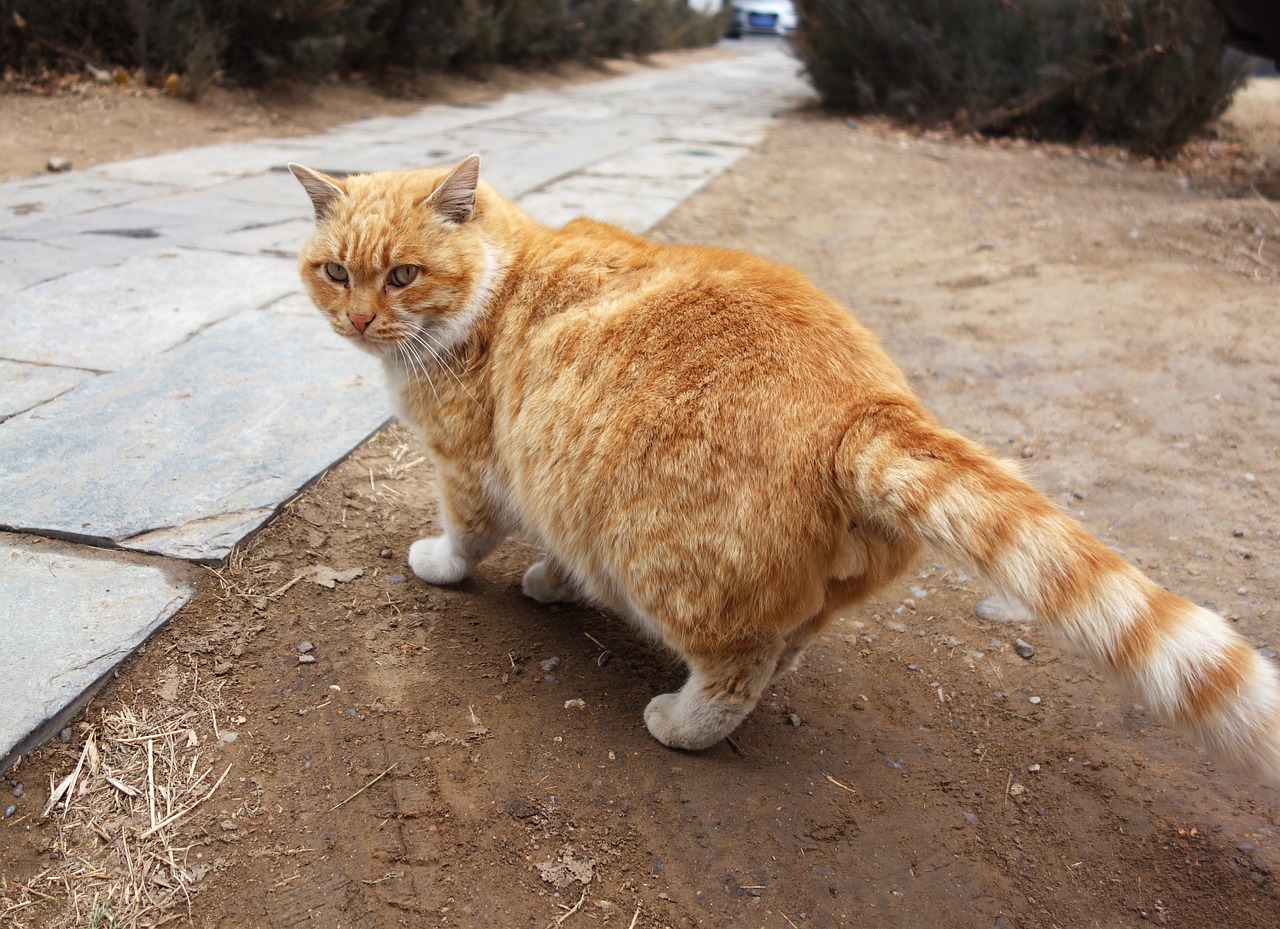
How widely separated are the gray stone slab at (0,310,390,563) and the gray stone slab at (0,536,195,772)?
0.10 meters

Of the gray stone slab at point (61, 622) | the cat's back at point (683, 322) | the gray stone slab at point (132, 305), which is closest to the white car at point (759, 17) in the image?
the gray stone slab at point (132, 305)

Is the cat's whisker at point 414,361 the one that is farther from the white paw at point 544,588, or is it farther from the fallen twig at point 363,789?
the fallen twig at point 363,789

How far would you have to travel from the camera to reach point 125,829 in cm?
179

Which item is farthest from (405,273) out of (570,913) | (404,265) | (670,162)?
(670,162)

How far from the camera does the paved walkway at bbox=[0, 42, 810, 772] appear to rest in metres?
2.21

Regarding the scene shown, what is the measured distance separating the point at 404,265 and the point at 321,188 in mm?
379

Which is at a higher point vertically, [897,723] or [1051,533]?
[1051,533]

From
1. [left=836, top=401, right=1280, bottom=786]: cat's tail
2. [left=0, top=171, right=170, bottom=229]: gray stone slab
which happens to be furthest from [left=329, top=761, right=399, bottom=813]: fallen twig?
[left=0, top=171, right=170, bottom=229]: gray stone slab

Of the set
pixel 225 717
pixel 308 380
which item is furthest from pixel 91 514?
pixel 308 380

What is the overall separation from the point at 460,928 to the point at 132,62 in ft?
29.3

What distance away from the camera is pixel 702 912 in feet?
5.95

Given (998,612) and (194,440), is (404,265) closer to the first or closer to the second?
(194,440)

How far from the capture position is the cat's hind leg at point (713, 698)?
2.05 m

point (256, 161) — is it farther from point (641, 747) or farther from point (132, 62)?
point (641, 747)
